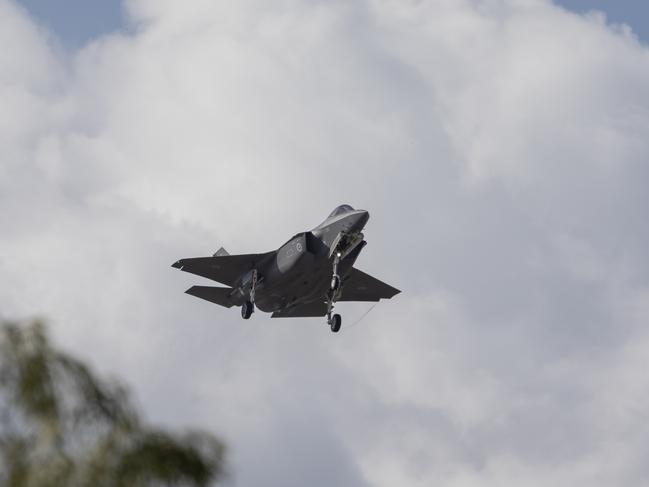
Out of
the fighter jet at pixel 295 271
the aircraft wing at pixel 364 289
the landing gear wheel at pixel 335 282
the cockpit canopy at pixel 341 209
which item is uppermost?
the aircraft wing at pixel 364 289

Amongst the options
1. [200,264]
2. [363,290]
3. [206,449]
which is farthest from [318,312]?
[206,449]

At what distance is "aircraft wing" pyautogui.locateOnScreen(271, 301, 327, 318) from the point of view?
65.5 meters

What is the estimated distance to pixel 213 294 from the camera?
6619 cm

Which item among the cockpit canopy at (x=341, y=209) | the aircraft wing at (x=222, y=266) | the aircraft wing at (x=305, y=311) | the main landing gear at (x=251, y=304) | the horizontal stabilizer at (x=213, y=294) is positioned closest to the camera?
the cockpit canopy at (x=341, y=209)

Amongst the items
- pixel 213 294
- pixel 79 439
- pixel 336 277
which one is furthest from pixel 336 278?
pixel 79 439

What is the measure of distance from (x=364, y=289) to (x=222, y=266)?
10315 mm

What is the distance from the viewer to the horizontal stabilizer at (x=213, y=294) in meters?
65.8

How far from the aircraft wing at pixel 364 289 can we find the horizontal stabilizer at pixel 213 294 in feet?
23.7

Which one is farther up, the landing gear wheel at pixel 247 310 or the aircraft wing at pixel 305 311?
the aircraft wing at pixel 305 311

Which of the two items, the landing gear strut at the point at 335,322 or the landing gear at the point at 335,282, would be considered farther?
the landing gear strut at the point at 335,322

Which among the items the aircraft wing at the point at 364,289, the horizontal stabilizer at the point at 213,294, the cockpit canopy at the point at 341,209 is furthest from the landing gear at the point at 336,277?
the aircraft wing at the point at 364,289

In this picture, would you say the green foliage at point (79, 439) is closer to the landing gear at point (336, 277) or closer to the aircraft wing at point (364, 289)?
the landing gear at point (336, 277)

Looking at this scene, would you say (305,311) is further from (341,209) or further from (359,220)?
(359,220)

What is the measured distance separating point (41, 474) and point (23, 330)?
7.10ft
